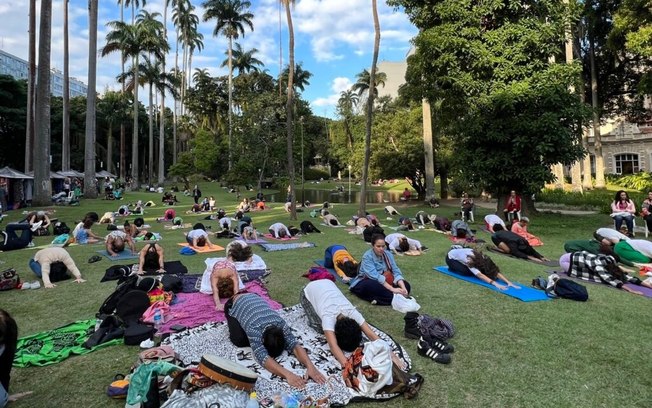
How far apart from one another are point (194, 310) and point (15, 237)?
848cm

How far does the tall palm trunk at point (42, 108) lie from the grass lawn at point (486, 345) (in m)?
14.3

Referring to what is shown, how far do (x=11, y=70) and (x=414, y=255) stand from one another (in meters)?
125

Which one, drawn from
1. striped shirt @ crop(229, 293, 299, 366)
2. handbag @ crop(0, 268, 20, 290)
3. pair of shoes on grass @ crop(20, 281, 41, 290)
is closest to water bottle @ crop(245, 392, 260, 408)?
striped shirt @ crop(229, 293, 299, 366)

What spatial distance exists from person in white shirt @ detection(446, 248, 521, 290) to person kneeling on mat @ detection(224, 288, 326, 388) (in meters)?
4.39

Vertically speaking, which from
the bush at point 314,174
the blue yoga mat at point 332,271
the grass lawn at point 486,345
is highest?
the bush at point 314,174

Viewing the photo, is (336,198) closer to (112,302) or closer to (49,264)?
(49,264)

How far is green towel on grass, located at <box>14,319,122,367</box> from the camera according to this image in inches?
173

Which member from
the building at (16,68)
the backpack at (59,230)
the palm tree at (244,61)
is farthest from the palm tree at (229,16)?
the building at (16,68)

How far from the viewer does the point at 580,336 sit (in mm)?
5141

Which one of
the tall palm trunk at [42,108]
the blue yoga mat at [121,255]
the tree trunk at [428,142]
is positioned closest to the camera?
the blue yoga mat at [121,255]

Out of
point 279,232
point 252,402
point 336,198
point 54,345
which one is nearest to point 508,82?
point 279,232

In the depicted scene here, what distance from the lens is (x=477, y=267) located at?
7.58 m

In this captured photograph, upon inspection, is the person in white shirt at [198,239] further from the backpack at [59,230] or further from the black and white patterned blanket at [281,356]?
the black and white patterned blanket at [281,356]

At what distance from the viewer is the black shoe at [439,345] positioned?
4633 millimetres
